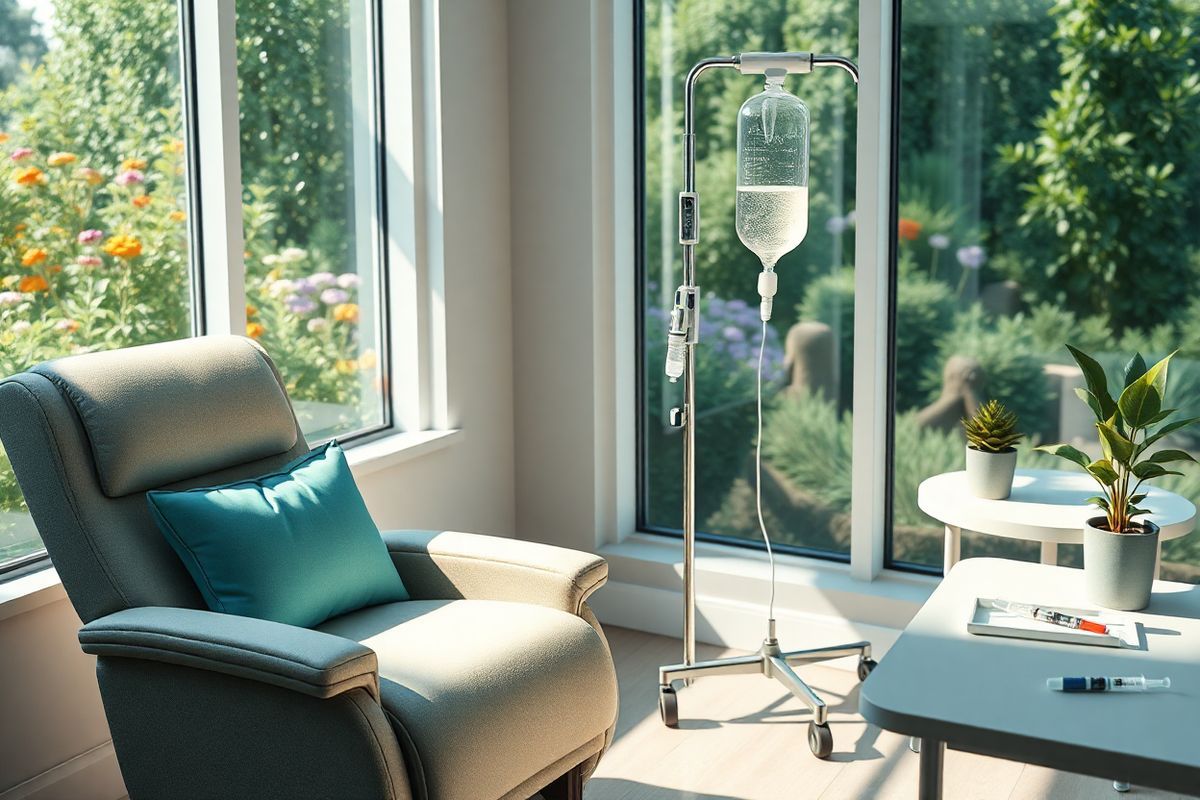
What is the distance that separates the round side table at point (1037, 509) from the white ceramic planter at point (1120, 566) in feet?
1.29

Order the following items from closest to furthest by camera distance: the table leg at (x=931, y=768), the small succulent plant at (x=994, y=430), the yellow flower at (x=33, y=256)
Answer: the table leg at (x=931, y=768)
the yellow flower at (x=33, y=256)
the small succulent plant at (x=994, y=430)

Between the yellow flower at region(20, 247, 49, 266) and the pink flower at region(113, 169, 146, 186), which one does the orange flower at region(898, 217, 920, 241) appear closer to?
the pink flower at region(113, 169, 146, 186)

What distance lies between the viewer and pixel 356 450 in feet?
10.9

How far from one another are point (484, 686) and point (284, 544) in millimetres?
487

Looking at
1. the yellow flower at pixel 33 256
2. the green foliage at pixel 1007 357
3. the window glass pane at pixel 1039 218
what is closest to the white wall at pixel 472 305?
the yellow flower at pixel 33 256

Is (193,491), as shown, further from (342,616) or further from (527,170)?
(527,170)

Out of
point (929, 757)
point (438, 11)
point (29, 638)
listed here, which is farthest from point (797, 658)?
point (438, 11)

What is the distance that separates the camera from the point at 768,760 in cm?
284

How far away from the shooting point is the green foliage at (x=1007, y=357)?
10.7 ft

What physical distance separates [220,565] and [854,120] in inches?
80.3

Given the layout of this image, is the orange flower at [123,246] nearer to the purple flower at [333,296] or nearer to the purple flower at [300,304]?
the purple flower at [300,304]

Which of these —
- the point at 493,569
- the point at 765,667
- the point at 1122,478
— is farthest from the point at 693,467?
the point at 1122,478

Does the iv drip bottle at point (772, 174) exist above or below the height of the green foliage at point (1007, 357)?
above

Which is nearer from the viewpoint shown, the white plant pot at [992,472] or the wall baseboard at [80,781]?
the wall baseboard at [80,781]
